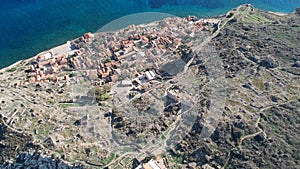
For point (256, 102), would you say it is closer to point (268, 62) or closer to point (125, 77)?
point (268, 62)

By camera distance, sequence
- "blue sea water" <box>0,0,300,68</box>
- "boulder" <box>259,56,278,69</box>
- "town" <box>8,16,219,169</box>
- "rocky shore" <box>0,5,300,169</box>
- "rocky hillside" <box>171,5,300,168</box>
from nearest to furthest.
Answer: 1. "rocky hillside" <box>171,5,300,168</box>
2. "rocky shore" <box>0,5,300,169</box>
3. "town" <box>8,16,219,169</box>
4. "boulder" <box>259,56,278,69</box>
5. "blue sea water" <box>0,0,300,68</box>

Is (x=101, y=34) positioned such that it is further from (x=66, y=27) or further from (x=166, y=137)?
(x=166, y=137)

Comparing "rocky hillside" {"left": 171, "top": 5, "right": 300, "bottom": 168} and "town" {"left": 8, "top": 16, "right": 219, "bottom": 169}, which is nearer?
"rocky hillside" {"left": 171, "top": 5, "right": 300, "bottom": 168}

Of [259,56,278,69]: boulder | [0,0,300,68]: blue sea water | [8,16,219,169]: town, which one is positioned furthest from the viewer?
[0,0,300,68]: blue sea water

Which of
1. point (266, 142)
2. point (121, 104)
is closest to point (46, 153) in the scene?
point (121, 104)

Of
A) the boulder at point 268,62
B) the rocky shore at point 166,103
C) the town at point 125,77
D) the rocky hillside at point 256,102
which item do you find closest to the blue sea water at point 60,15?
the town at point 125,77

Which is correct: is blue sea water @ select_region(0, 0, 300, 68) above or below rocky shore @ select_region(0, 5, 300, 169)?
above

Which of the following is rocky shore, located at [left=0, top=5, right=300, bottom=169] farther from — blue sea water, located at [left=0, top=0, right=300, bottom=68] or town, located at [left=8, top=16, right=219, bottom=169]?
blue sea water, located at [left=0, top=0, right=300, bottom=68]

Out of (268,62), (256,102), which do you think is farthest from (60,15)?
(256,102)

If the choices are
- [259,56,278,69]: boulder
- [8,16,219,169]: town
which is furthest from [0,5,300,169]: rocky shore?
[8,16,219,169]: town
